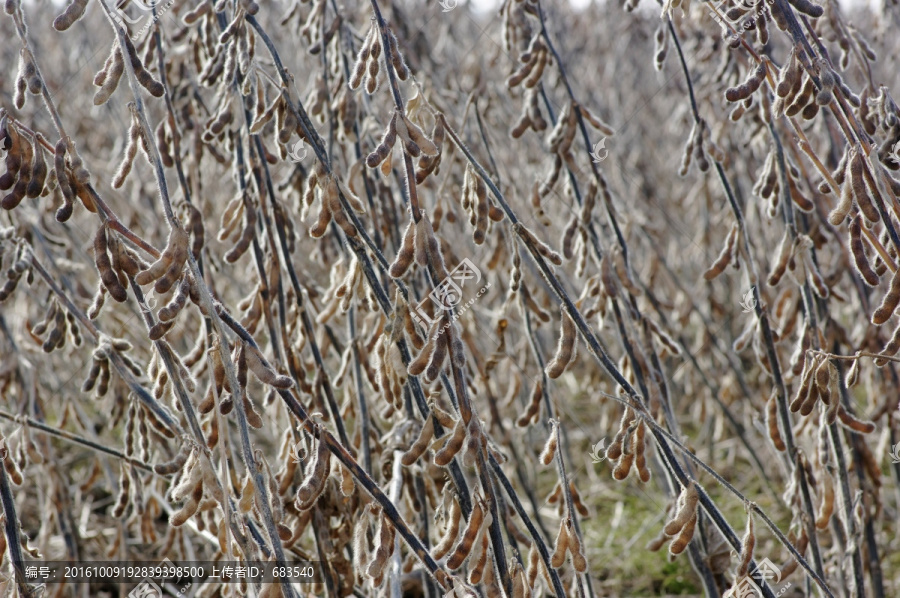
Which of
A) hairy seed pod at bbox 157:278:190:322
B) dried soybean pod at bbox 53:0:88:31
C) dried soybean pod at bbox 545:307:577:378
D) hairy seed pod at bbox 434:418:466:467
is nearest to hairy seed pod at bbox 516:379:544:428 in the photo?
→ dried soybean pod at bbox 545:307:577:378

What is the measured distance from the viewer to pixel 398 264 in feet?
3.38

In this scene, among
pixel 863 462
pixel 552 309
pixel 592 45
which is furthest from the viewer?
pixel 592 45

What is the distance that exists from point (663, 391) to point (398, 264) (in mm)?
874

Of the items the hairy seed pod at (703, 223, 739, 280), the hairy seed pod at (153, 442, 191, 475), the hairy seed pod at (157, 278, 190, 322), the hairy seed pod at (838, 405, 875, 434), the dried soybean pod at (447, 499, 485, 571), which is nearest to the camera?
the hairy seed pod at (157, 278, 190, 322)

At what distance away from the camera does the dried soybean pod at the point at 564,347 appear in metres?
1.13

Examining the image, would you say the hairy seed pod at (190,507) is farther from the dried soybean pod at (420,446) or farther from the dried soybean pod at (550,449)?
the dried soybean pod at (550,449)

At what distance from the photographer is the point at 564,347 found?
114cm

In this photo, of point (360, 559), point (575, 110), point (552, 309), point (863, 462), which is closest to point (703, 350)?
point (552, 309)

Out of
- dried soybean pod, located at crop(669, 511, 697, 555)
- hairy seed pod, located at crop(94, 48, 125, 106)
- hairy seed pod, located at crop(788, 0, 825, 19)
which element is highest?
hairy seed pod, located at crop(94, 48, 125, 106)

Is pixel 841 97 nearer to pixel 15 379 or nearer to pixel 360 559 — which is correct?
pixel 360 559

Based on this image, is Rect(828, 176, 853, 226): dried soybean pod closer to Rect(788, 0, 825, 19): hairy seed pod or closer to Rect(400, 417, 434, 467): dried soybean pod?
Rect(788, 0, 825, 19): hairy seed pod

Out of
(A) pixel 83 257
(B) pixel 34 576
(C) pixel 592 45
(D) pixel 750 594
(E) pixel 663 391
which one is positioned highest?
(C) pixel 592 45

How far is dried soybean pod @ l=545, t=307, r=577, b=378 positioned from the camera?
113 cm

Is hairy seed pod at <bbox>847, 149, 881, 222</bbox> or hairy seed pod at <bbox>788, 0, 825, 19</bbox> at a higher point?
hairy seed pod at <bbox>788, 0, 825, 19</bbox>
